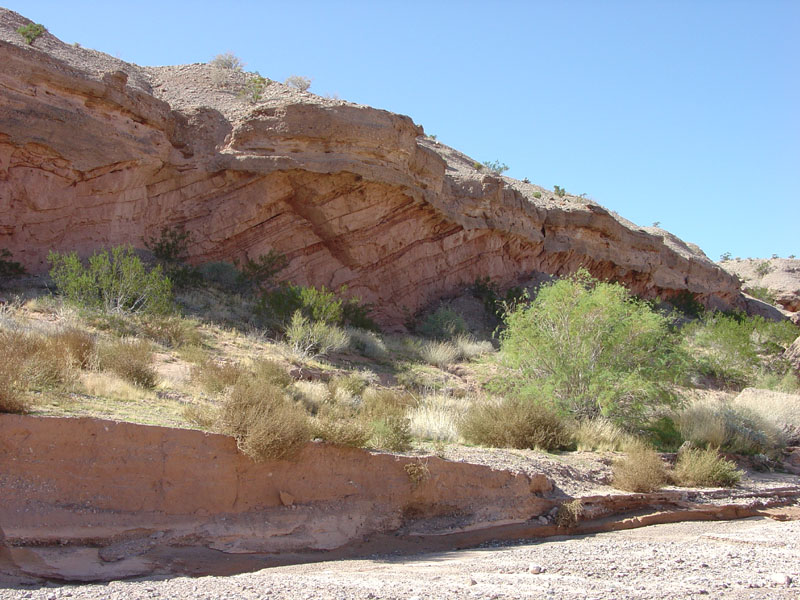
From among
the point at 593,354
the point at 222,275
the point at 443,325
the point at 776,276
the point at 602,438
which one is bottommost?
the point at 602,438

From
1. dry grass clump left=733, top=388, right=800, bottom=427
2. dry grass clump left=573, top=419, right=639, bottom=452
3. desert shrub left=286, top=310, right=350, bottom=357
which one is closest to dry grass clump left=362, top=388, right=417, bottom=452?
desert shrub left=286, top=310, right=350, bottom=357

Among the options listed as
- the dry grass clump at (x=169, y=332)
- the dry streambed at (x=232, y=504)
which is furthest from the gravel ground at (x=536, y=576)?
the dry grass clump at (x=169, y=332)

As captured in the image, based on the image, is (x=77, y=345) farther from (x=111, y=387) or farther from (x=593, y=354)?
(x=593, y=354)

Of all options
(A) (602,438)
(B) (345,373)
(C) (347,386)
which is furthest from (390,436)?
(B) (345,373)

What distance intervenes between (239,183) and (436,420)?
12.2 m

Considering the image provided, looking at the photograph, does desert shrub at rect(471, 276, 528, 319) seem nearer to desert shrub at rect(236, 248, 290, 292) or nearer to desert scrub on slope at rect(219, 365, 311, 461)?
desert shrub at rect(236, 248, 290, 292)

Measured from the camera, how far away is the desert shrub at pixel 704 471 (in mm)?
10227

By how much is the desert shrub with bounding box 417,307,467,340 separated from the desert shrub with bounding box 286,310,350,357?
5.94 metres

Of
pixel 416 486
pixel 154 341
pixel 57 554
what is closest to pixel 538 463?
pixel 416 486

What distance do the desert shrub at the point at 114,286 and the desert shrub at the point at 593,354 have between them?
25.4ft

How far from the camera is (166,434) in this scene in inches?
261

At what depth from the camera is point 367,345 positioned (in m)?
18.0

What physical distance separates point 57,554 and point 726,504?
8.56 metres

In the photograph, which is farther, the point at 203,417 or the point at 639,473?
the point at 639,473
